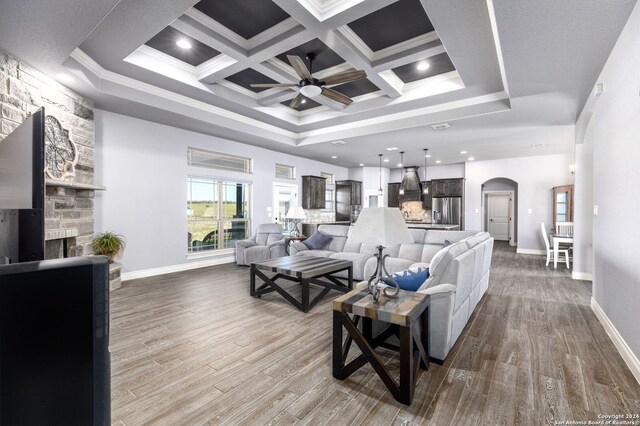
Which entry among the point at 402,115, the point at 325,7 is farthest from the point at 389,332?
the point at 402,115

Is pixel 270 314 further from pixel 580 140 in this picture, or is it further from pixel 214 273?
pixel 580 140

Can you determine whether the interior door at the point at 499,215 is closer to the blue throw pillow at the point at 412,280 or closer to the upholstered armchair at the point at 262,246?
the upholstered armchair at the point at 262,246

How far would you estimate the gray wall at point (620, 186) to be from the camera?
2.34m

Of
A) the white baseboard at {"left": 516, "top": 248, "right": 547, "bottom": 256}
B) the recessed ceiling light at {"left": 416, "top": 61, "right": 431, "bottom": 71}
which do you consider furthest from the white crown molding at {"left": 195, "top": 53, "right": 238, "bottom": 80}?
the white baseboard at {"left": 516, "top": 248, "right": 547, "bottom": 256}

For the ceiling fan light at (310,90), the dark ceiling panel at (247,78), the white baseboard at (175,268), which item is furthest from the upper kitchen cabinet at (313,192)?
the ceiling fan light at (310,90)

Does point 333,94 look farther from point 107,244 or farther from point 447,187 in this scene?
point 447,187

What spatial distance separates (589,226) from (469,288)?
365cm

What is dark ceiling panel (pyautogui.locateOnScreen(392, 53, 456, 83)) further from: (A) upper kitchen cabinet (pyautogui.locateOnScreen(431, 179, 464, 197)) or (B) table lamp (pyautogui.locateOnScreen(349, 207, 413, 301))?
(A) upper kitchen cabinet (pyautogui.locateOnScreen(431, 179, 464, 197))

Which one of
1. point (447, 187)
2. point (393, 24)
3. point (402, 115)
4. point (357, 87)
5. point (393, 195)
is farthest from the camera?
point (393, 195)

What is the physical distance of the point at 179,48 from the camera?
3.83 meters

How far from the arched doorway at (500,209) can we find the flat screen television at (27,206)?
463 inches

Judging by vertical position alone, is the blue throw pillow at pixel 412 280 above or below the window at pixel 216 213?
below

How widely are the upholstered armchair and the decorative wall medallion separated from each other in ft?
9.86

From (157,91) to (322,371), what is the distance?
4492 mm
